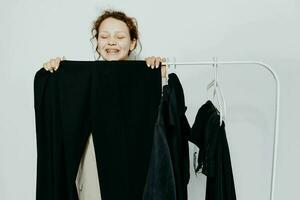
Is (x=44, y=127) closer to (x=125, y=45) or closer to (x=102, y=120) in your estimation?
(x=102, y=120)

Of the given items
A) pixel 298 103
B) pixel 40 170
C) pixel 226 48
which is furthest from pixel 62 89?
pixel 298 103

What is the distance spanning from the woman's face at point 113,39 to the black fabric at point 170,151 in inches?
12.5

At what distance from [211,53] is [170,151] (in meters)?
0.67

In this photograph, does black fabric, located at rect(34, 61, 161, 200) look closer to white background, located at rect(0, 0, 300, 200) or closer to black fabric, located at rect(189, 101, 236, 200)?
black fabric, located at rect(189, 101, 236, 200)

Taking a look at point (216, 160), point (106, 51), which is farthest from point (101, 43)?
point (216, 160)

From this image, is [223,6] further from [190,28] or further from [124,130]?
[124,130]

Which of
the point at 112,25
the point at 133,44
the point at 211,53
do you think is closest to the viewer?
the point at 112,25

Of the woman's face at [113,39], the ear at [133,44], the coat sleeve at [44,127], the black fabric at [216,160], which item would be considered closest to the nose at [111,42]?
the woman's face at [113,39]

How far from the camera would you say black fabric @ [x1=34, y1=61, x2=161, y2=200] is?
4.26 ft

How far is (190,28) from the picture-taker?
1.74m

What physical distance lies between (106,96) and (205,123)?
385 millimetres

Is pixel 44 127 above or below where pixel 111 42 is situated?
below

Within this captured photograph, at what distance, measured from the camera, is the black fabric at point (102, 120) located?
130 centimetres

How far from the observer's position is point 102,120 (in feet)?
4.29
